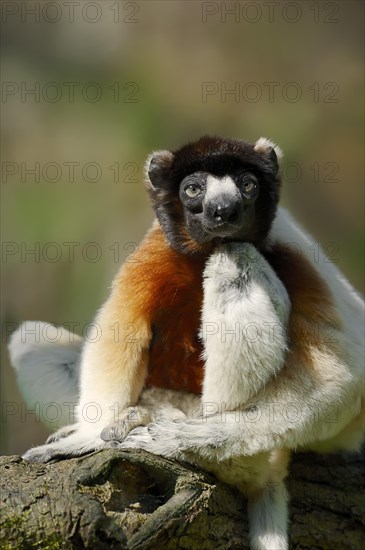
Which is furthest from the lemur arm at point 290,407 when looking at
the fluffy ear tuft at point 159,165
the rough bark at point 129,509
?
the fluffy ear tuft at point 159,165

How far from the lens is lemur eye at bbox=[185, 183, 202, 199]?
196 inches

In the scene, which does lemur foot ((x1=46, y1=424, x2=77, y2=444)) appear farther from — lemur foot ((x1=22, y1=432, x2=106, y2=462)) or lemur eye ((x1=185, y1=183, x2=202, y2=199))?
lemur eye ((x1=185, y1=183, x2=202, y2=199))

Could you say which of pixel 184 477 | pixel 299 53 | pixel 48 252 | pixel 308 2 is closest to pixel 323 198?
pixel 299 53

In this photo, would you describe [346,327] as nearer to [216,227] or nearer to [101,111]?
[216,227]

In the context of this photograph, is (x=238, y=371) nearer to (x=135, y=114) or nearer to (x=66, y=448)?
(x=66, y=448)

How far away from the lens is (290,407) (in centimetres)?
459

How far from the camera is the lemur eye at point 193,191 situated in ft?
16.3

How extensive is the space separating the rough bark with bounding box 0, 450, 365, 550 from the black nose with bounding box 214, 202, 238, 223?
153cm

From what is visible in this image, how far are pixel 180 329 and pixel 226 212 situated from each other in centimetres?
96

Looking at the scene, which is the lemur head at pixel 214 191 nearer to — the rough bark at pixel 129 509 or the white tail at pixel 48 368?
the rough bark at pixel 129 509

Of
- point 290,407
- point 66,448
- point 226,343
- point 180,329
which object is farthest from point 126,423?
point 290,407

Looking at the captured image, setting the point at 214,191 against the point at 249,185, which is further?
the point at 249,185

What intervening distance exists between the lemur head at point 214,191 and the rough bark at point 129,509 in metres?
1.51

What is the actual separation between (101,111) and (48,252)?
7.91 ft
